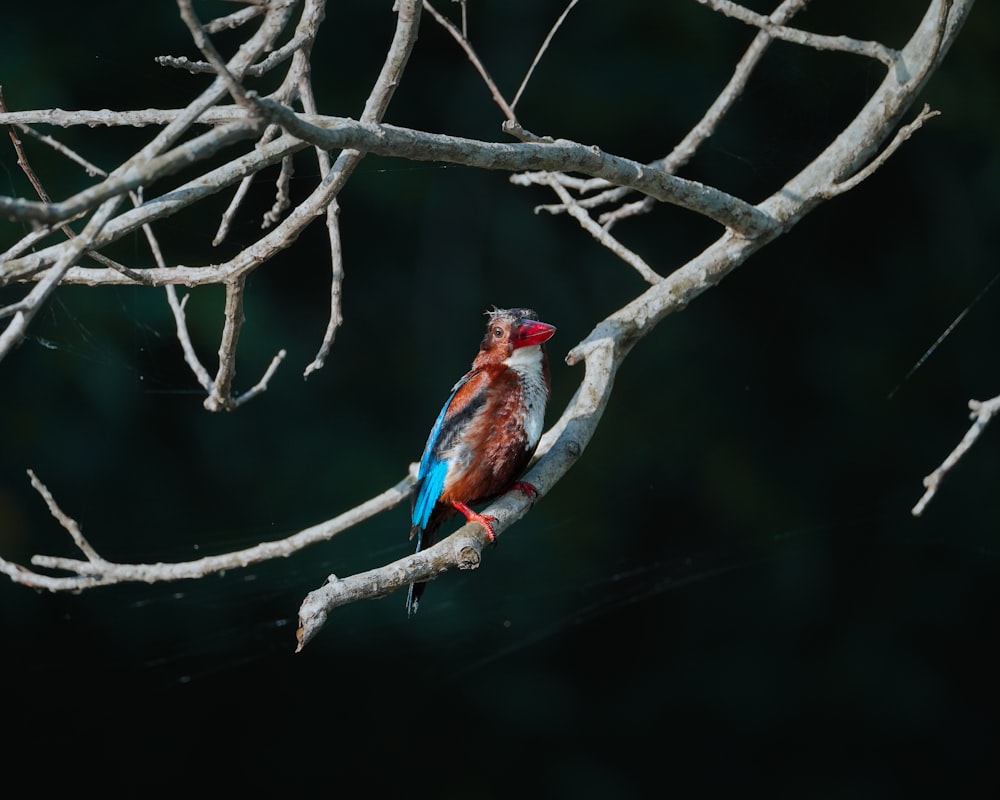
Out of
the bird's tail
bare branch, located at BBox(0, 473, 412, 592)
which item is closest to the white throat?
the bird's tail

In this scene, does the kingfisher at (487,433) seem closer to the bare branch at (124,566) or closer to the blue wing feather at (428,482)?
the blue wing feather at (428,482)

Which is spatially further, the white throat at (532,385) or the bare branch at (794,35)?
the white throat at (532,385)

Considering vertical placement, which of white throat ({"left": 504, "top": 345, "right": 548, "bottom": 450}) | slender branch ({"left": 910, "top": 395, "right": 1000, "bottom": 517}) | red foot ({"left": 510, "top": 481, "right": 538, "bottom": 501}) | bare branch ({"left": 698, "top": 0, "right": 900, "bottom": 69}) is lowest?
slender branch ({"left": 910, "top": 395, "right": 1000, "bottom": 517})

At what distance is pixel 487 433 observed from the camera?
2121mm

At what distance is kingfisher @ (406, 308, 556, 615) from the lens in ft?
6.89

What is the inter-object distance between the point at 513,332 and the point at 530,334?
0.13 ft

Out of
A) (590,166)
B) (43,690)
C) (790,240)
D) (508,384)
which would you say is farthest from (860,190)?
(43,690)

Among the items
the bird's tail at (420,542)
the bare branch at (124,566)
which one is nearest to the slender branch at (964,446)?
the bare branch at (124,566)

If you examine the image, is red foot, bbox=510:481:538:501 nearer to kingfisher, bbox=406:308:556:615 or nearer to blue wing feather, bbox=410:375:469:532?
kingfisher, bbox=406:308:556:615

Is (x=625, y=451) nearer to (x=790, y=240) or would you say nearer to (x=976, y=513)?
(x=790, y=240)

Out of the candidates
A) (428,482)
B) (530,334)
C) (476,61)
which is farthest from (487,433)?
(476,61)

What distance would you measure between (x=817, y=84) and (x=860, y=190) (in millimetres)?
1368

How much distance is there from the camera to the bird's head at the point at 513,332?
7.52 feet

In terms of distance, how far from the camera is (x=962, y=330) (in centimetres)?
461
